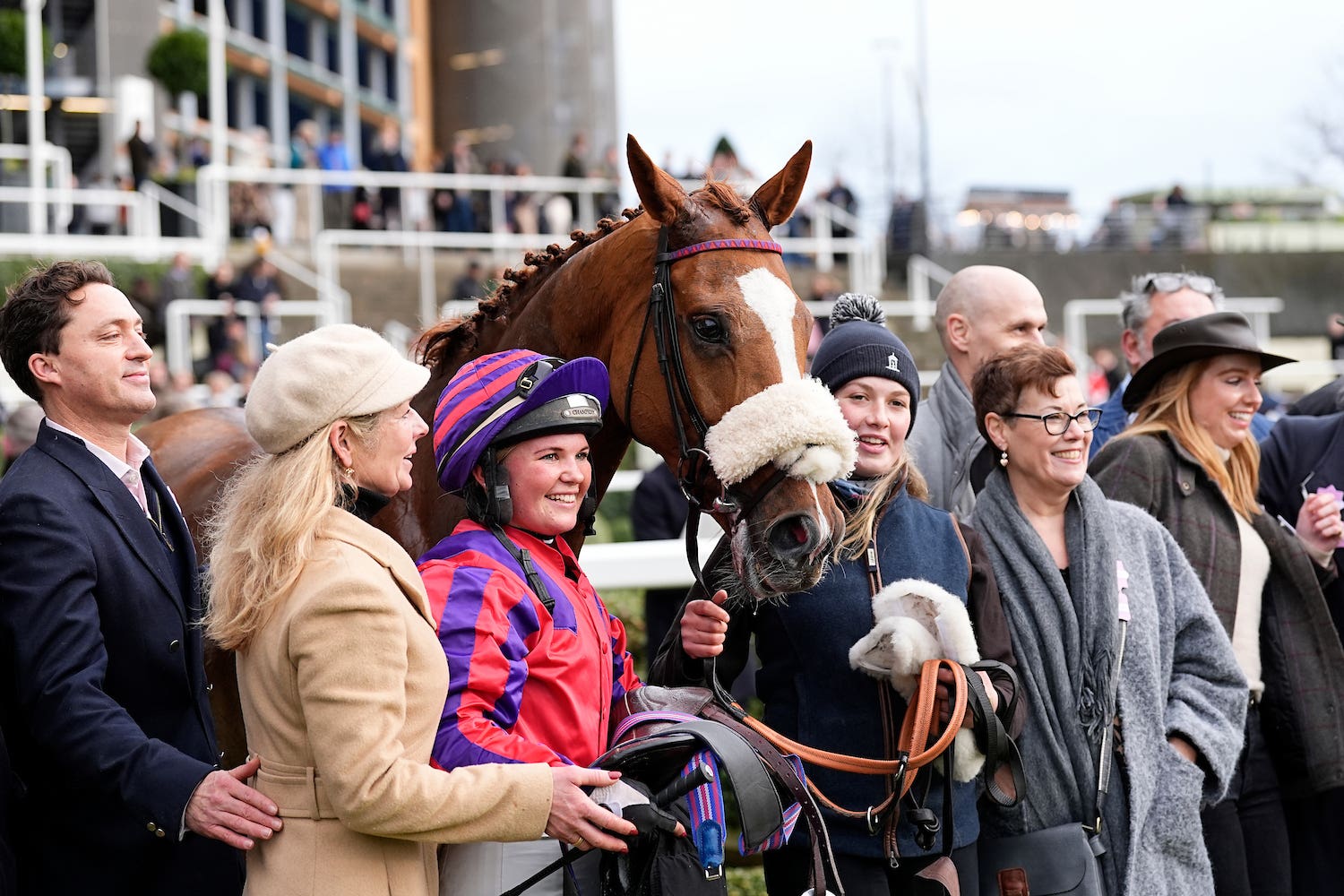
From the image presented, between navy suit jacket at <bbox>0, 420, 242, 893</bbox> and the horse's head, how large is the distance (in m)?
1.09

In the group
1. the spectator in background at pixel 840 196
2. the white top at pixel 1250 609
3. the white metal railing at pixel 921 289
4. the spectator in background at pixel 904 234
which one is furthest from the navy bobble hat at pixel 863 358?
the spectator in background at pixel 904 234

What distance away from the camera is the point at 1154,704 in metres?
3.41

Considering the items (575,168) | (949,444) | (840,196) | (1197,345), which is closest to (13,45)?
(575,168)

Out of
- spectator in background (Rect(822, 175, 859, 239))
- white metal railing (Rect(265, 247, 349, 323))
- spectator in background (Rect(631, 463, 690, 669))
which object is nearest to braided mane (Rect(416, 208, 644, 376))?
spectator in background (Rect(631, 463, 690, 669))

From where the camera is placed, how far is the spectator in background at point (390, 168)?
693 inches

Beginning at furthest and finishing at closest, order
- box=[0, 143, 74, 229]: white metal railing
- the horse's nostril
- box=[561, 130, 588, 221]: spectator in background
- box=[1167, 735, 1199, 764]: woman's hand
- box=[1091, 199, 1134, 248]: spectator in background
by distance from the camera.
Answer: box=[1091, 199, 1134, 248]: spectator in background
box=[561, 130, 588, 221]: spectator in background
box=[0, 143, 74, 229]: white metal railing
box=[1167, 735, 1199, 764]: woman's hand
the horse's nostril

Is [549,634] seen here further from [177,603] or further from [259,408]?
[177,603]

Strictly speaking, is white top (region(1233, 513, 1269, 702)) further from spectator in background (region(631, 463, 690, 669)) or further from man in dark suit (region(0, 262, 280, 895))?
spectator in background (region(631, 463, 690, 669))

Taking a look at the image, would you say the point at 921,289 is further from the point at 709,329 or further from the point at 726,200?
the point at 709,329

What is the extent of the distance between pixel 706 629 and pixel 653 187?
3.30ft

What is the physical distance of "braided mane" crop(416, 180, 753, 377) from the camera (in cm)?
352

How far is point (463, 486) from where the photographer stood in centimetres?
272

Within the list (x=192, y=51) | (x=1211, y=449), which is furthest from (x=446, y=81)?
(x=1211, y=449)

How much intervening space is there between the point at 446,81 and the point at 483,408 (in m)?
33.9
